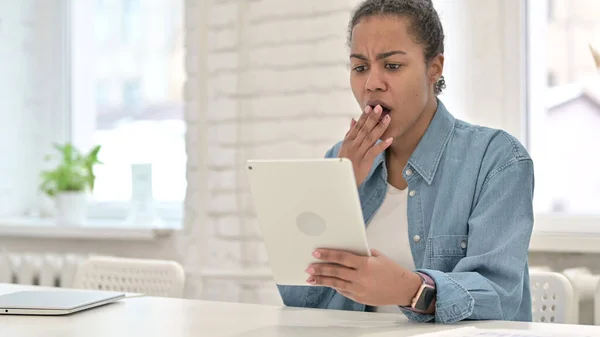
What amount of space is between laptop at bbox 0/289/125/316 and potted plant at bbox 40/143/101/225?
1.52m

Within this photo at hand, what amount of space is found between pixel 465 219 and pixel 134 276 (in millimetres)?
946

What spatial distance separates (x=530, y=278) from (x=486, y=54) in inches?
36.4

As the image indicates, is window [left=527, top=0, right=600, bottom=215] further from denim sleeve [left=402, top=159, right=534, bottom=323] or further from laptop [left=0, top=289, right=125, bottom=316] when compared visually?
laptop [left=0, top=289, right=125, bottom=316]

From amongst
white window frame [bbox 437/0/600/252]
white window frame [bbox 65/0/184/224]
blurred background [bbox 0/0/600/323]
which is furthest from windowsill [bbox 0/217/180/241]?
white window frame [bbox 437/0/600/252]

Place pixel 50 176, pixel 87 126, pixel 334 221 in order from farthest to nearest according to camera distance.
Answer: pixel 87 126, pixel 50 176, pixel 334 221

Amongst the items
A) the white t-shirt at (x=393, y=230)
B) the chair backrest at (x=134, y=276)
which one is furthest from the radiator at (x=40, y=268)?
the white t-shirt at (x=393, y=230)

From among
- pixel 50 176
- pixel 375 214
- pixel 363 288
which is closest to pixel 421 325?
pixel 363 288

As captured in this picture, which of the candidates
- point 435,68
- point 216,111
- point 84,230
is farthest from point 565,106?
point 84,230

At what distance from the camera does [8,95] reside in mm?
3596

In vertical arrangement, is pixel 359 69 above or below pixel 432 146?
above

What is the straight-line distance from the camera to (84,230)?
319 cm

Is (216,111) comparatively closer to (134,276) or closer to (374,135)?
(134,276)

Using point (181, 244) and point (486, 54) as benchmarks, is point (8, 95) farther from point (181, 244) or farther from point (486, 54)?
point (486, 54)

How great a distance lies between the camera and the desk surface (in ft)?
4.66
